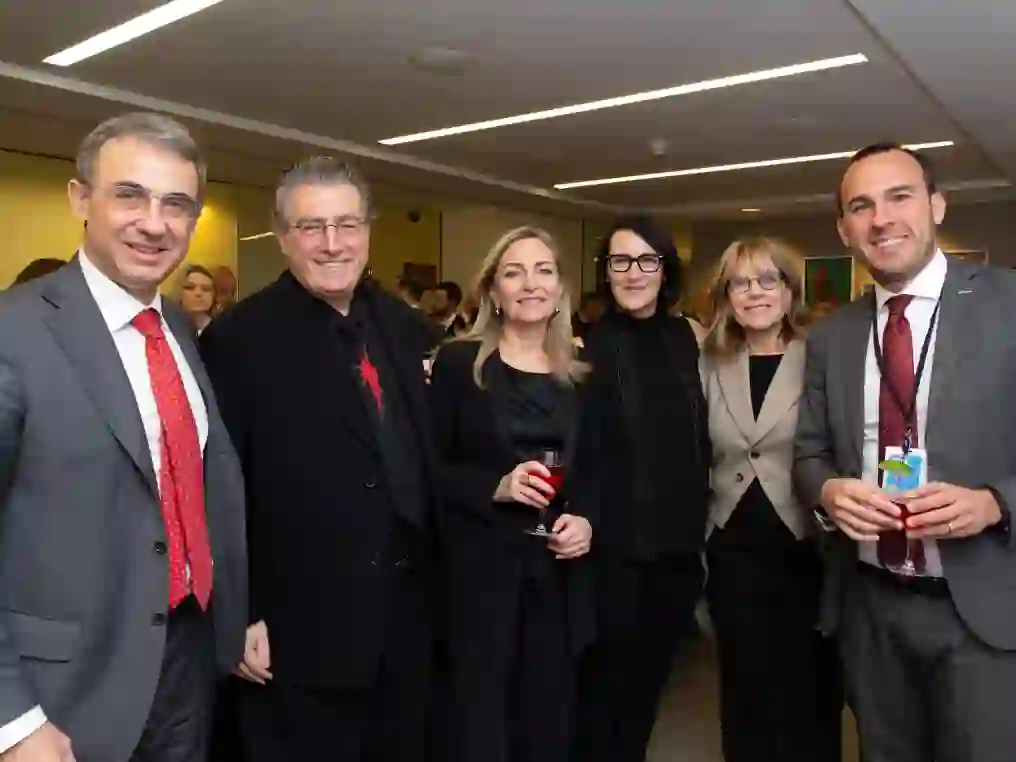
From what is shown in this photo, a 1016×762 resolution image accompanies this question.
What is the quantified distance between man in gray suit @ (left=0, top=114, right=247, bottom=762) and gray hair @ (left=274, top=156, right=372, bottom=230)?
0.36 metres

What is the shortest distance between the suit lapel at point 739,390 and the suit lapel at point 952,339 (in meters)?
0.72

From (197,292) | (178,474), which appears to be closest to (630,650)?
(178,474)

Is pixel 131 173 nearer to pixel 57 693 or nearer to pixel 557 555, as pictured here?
pixel 57 693

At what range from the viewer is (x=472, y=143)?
8148 millimetres

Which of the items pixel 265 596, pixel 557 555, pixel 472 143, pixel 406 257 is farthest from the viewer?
pixel 406 257

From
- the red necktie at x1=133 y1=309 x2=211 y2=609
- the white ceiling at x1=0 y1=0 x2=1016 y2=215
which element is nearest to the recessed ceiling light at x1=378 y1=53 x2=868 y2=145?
the white ceiling at x1=0 y1=0 x2=1016 y2=215

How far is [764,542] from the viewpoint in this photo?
8.09 ft

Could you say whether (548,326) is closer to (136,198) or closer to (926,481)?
(926,481)

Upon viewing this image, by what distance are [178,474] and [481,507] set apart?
0.90 m

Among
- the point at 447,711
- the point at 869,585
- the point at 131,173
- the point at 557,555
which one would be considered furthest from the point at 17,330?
the point at 869,585

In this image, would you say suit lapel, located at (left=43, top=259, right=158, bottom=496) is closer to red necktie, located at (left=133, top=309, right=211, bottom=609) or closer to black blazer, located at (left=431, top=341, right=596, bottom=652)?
red necktie, located at (left=133, top=309, right=211, bottom=609)

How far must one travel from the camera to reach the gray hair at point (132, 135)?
150 cm

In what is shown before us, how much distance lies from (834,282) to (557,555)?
1245cm

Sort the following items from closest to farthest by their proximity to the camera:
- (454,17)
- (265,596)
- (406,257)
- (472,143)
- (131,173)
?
(131,173), (265,596), (454,17), (472,143), (406,257)
